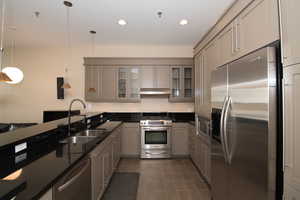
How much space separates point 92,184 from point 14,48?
184 inches

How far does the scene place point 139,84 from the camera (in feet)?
14.4

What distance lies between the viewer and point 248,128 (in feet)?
4.88

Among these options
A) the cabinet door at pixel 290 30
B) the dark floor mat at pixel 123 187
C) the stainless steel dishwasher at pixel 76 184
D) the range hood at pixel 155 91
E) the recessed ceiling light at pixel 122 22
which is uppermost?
the recessed ceiling light at pixel 122 22

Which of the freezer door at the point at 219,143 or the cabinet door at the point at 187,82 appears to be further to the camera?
the cabinet door at the point at 187,82

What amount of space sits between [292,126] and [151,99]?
368 centimetres

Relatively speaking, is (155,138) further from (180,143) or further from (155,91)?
(155,91)

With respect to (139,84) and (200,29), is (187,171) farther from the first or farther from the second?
(200,29)

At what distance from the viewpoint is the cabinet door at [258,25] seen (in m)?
1.45

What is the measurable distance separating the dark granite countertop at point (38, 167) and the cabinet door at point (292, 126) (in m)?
1.52

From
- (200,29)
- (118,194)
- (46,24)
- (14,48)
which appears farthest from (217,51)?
(14,48)

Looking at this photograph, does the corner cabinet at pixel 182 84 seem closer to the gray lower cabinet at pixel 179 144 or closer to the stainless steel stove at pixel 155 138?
the stainless steel stove at pixel 155 138

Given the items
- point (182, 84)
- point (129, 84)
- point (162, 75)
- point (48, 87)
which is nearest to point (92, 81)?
point (129, 84)

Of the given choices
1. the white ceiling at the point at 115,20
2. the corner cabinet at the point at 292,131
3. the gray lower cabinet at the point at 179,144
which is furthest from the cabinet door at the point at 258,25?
the gray lower cabinet at the point at 179,144

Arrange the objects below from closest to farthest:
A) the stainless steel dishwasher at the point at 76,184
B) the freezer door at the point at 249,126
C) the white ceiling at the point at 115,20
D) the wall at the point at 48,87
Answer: the stainless steel dishwasher at the point at 76,184
the freezer door at the point at 249,126
the white ceiling at the point at 115,20
the wall at the point at 48,87
